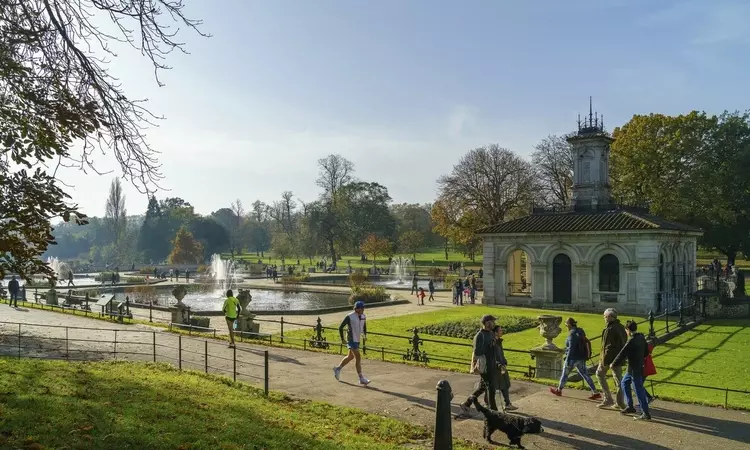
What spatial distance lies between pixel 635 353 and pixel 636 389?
639 millimetres

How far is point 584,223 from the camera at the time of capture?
3347cm

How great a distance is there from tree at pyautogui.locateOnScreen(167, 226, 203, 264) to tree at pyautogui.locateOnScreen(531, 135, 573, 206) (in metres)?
55.1

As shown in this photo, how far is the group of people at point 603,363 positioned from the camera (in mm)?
10047

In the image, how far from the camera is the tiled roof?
104 feet

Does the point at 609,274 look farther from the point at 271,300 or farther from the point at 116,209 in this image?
the point at 116,209

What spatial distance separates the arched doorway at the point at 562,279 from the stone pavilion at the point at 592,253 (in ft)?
0.19

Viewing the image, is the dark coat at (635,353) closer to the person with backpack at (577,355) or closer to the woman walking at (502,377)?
the person with backpack at (577,355)

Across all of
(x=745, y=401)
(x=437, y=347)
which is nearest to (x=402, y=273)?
(x=437, y=347)

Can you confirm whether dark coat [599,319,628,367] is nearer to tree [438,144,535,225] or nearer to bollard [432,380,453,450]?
bollard [432,380,453,450]

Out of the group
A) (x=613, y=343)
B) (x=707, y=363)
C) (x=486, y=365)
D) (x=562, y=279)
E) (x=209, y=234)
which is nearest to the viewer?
(x=486, y=365)

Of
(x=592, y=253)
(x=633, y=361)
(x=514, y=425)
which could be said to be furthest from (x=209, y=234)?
→ (x=514, y=425)

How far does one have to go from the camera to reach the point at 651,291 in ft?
101

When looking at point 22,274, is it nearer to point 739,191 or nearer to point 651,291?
point 651,291

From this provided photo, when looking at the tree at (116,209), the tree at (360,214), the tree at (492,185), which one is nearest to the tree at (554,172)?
the tree at (492,185)
